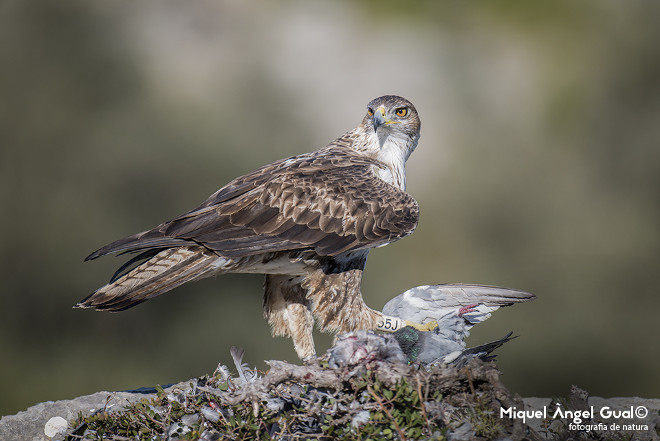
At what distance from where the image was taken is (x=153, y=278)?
364 centimetres

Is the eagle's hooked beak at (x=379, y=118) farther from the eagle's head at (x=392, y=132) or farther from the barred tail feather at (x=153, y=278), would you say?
the barred tail feather at (x=153, y=278)

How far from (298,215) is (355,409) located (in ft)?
5.01

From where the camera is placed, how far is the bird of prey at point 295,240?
12.1 feet

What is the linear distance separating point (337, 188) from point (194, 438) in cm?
181

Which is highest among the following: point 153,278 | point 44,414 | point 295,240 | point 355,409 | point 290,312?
point 295,240

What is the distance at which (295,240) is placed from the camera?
12.8 ft

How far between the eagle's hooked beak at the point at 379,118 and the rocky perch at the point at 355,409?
209 centimetres

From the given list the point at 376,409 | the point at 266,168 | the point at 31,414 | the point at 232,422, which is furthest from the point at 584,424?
the point at 31,414

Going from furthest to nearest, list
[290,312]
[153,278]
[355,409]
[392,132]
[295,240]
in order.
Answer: [392,132]
[290,312]
[295,240]
[153,278]
[355,409]

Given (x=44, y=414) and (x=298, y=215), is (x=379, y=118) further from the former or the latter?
(x=44, y=414)

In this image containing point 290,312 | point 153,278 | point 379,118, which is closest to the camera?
point 153,278

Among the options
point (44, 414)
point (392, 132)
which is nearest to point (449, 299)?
point (392, 132)

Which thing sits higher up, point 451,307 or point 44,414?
point 451,307

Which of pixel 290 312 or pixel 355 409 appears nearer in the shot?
pixel 355 409
